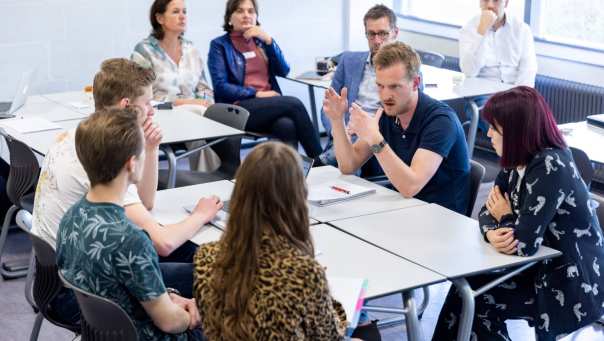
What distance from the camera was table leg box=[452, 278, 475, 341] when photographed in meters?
2.71

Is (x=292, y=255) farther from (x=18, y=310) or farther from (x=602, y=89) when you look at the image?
(x=602, y=89)

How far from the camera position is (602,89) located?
5988mm

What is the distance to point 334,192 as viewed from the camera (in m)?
3.45

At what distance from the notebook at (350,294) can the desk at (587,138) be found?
1.87m

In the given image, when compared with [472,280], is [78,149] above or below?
above

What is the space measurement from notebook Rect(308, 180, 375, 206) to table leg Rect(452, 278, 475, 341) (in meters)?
0.75

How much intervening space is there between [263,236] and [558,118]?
4.76m

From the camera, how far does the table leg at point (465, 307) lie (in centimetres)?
271

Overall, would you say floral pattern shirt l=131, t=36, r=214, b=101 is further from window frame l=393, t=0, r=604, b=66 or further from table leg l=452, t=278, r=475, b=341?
table leg l=452, t=278, r=475, b=341

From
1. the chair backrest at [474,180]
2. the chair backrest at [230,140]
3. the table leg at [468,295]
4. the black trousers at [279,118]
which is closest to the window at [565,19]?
the black trousers at [279,118]

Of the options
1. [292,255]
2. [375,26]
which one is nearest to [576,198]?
[292,255]

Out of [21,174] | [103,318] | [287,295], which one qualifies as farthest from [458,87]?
[287,295]

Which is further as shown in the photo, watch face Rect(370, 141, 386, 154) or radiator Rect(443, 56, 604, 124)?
radiator Rect(443, 56, 604, 124)

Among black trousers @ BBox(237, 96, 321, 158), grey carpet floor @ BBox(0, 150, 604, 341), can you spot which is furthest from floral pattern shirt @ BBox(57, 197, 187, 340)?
black trousers @ BBox(237, 96, 321, 158)
